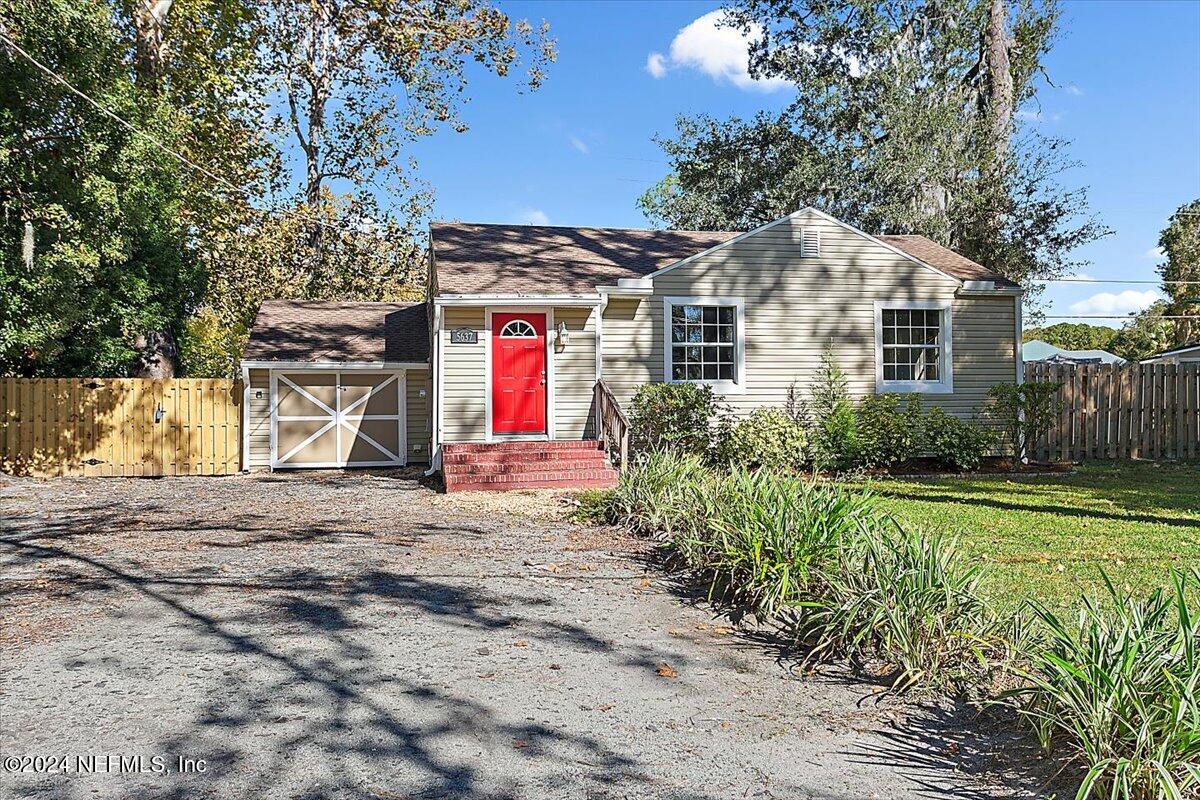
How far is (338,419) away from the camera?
16.8 meters

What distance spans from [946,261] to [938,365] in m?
2.85

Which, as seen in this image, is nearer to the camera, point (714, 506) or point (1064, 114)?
point (714, 506)

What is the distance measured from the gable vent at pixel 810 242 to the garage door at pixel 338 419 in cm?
831

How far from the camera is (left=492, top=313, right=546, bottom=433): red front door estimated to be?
1404cm

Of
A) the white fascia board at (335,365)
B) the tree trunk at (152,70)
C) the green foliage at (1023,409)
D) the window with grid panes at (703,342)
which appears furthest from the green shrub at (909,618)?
the tree trunk at (152,70)

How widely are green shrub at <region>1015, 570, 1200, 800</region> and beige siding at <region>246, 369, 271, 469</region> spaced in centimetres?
1549

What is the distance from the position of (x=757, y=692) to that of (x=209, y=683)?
9.25 ft

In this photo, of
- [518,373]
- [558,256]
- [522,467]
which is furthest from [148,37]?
[522,467]

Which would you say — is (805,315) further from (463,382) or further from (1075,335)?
(1075,335)

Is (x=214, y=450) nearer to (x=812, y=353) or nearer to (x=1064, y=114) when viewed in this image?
(x=812, y=353)

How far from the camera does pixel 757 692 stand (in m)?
4.32

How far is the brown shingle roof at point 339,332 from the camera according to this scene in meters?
16.7

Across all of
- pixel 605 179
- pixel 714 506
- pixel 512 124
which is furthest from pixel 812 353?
pixel 605 179

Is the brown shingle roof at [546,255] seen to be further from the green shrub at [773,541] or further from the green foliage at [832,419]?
the green shrub at [773,541]
